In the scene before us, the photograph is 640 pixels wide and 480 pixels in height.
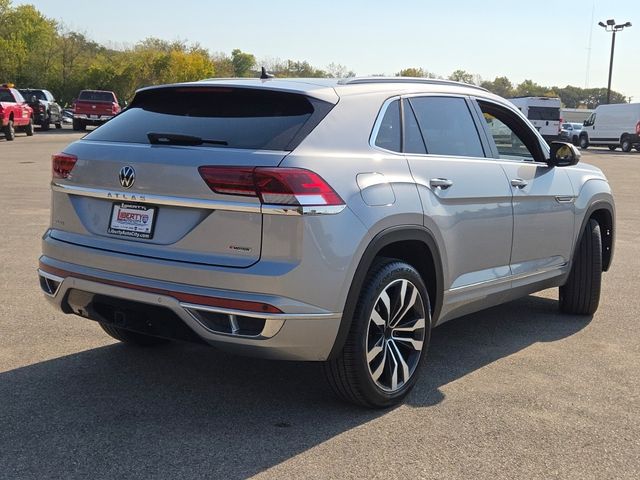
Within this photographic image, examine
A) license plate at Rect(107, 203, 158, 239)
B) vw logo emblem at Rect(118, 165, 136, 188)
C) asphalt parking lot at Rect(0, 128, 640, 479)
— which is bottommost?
asphalt parking lot at Rect(0, 128, 640, 479)

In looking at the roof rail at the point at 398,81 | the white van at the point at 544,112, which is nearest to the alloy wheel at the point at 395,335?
the roof rail at the point at 398,81

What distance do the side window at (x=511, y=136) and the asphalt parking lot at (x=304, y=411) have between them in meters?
1.33

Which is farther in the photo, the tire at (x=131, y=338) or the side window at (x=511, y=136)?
the side window at (x=511, y=136)

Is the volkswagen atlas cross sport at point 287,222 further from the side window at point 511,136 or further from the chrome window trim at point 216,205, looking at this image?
the side window at point 511,136

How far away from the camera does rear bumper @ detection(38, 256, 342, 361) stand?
3.58 meters

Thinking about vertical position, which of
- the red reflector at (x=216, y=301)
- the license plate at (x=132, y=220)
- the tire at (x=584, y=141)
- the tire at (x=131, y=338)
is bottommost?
the tire at (x=584, y=141)

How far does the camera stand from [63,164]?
4285mm

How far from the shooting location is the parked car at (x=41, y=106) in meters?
37.5

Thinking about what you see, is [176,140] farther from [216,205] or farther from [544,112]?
[544,112]

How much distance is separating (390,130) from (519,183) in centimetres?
134

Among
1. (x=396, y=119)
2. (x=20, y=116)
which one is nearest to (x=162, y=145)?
(x=396, y=119)

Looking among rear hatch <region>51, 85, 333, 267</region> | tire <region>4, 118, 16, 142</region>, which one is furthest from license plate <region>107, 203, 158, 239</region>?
tire <region>4, 118, 16, 142</region>

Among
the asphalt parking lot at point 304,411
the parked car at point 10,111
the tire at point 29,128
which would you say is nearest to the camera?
the asphalt parking lot at point 304,411

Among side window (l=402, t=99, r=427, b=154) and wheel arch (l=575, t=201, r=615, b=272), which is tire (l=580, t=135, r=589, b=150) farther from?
side window (l=402, t=99, r=427, b=154)
